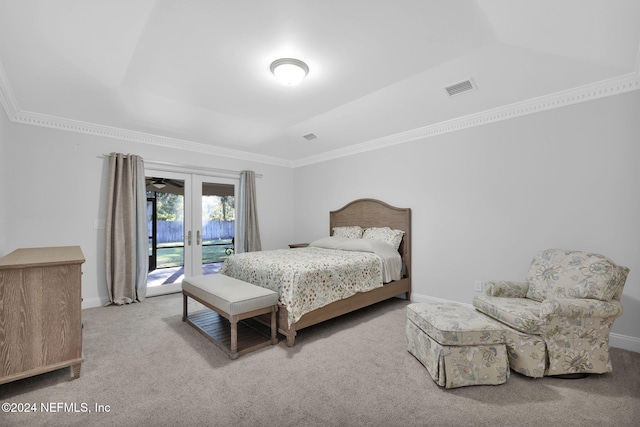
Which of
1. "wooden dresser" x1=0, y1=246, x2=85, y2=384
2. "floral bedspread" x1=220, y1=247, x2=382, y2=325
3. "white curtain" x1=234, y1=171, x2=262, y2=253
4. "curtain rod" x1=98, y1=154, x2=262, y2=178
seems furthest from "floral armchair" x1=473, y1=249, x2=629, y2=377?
"curtain rod" x1=98, y1=154, x2=262, y2=178

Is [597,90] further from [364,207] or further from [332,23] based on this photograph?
[364,207]

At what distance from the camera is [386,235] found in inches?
170

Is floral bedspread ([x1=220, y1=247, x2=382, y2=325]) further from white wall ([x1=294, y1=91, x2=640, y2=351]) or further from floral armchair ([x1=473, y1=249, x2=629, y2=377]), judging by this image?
floral armchair ([x1=473, y1=249, x2=629, y2=377])

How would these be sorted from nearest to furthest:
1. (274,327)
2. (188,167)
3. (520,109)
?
(274,327), (520,109), (188,167)

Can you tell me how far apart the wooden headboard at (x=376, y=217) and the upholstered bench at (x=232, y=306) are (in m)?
2.22

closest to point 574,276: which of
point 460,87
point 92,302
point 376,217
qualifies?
point 460,87

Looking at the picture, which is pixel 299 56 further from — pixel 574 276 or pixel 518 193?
pixel 574 276

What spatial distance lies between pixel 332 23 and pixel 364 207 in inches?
118

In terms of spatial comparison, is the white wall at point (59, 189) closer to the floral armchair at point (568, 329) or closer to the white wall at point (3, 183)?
the white wall at point (3, 183)

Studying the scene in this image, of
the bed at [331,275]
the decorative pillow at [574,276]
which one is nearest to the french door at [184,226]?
the bed at [331,275]

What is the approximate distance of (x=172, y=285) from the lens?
4699mm

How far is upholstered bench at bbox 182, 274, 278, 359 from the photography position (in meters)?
2.54

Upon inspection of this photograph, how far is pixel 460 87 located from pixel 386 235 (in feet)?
6.95

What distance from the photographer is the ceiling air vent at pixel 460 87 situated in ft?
9.87
